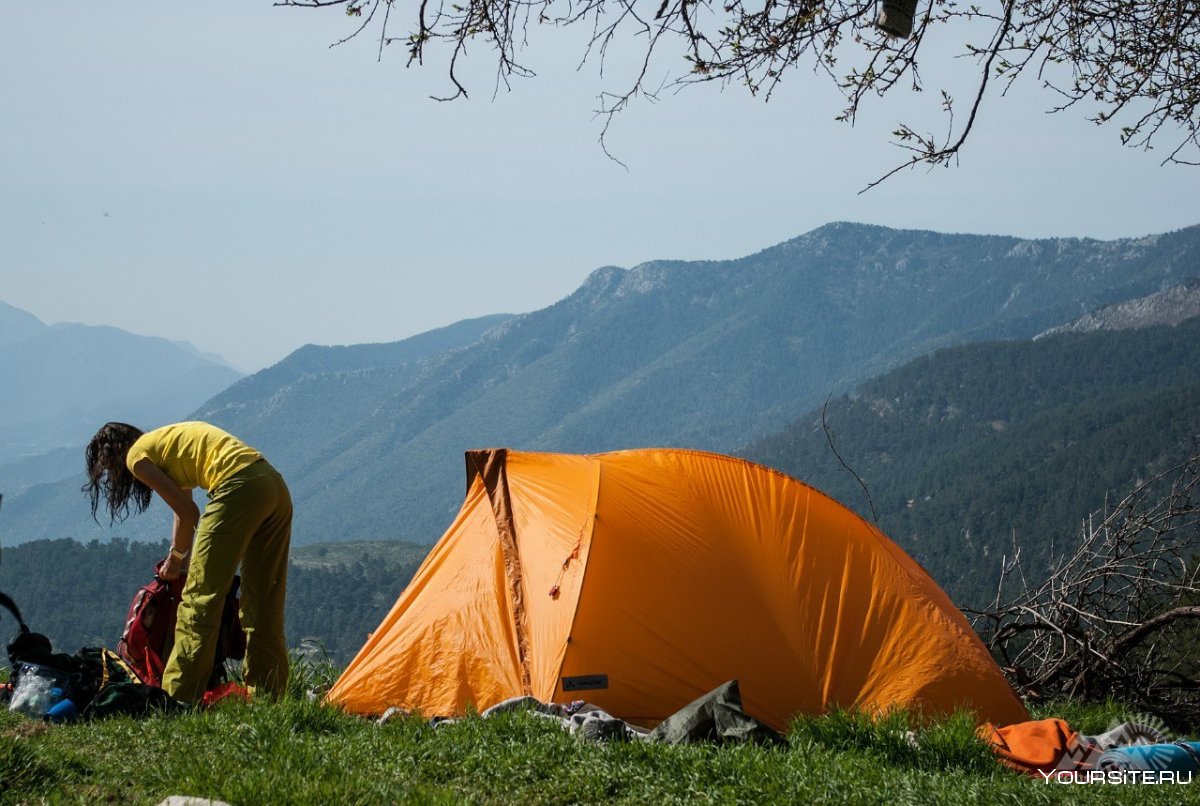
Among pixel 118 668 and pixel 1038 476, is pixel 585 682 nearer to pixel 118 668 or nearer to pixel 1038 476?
pixel 118 668

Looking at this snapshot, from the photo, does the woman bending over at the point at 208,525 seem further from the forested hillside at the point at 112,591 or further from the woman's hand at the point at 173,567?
the forested hillside at the point at 112,591

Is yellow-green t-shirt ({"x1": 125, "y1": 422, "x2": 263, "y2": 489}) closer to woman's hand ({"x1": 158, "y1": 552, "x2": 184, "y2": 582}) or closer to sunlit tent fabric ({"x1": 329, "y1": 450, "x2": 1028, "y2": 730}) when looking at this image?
woman's hand ({"x1": 158, "y1": 552, "x2": 184, "y2": 582})

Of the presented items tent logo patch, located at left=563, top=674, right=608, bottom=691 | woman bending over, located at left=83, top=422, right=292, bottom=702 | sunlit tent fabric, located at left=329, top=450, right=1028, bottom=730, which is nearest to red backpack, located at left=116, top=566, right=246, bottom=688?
woman bending over, located at left=83, top=422, right=292, bottom=702

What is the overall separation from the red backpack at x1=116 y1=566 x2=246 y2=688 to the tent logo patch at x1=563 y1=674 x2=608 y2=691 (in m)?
2.22

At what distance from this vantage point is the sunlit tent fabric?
7500 millimetres

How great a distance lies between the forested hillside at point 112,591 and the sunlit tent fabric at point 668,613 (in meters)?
108

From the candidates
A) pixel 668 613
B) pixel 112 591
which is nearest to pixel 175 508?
pixel 668 613

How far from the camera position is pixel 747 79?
7582 mm

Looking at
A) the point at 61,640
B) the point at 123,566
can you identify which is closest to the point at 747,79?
the point at 61,640

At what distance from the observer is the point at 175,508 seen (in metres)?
7.44

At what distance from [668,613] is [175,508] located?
3269 millimetres

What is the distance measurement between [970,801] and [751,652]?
2549mm

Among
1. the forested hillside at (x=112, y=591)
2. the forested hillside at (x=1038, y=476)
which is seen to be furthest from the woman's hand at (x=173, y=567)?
the forested hillside at (x=112, y=591)

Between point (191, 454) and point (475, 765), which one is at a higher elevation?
point (191, 454)
